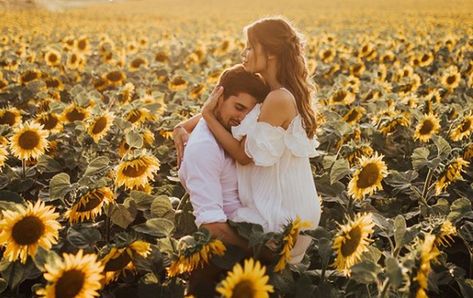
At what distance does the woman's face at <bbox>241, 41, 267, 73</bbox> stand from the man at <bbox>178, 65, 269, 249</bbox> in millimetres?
44

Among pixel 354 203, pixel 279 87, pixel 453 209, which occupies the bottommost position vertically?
pixel 354 203

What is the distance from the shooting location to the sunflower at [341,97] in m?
5.38

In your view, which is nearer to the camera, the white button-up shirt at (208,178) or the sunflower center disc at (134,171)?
the white button-up shirt at (208,178)

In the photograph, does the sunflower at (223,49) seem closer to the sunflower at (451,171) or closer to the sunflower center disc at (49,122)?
the sunflower center disc at (49,122)

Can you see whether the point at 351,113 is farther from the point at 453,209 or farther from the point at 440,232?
the point at 440,232

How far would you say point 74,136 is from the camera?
418cm

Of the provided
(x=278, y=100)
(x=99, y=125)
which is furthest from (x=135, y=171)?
(x=99, y=125)

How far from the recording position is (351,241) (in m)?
2.38

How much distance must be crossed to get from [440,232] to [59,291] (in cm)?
166

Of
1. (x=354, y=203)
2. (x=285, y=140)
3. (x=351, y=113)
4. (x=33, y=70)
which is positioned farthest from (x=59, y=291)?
(x=33, y=70)

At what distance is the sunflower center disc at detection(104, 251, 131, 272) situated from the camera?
2.39m

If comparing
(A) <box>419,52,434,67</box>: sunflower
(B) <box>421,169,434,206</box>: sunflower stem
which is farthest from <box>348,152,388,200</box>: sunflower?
(A) <box>419,52,434,67</box>: sunflower

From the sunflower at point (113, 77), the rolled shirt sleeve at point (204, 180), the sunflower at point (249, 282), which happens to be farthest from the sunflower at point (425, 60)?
the sunflower at point (249, 282)

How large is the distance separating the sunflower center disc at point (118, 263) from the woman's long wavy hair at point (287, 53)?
1.20 metres
